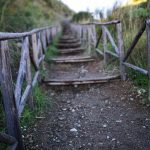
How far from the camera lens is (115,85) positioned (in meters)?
5.77

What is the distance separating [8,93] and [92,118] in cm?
179

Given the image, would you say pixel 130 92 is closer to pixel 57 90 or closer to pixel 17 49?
pixel 57 90

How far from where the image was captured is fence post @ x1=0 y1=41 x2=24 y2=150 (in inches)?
113

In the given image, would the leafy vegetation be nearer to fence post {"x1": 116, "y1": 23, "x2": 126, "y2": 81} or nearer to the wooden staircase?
fence post {"x1": 116, "y1": 23, "x2": 126, "y2": 81}

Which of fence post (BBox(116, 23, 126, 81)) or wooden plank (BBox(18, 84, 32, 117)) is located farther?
fence post (BBox(116, 23, 126, 81))

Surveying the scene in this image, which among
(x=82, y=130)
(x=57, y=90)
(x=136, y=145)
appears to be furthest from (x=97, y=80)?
(x=136, y=145)

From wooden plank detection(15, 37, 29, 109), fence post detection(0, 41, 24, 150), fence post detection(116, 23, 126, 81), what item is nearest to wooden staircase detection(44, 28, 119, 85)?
fence post detection(116, 23, 126, 81)

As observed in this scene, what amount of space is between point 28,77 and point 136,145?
185cm

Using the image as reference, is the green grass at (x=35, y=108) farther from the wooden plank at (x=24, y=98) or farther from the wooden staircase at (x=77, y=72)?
the wooden staircase at (x=77, y=72)

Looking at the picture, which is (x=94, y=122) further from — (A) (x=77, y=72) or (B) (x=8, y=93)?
(A) (x=77, y=72)

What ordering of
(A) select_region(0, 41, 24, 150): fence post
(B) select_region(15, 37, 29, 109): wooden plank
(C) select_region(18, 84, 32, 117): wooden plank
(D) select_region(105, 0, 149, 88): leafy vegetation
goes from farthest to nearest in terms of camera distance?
(D) select_region(105, 0, 149, 88): leafy vegetation < (C) select_region(18, 84, 32, 117): wooden plank < (B) select_region(15, 37, 29, 109): wooden plank < (A) select_region(0, 41, 24, 150): fence post

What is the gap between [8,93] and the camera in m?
2.92

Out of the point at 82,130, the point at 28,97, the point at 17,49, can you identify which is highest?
the point at 17,49

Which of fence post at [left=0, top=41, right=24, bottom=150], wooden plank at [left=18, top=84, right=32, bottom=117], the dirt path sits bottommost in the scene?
the dirt path
